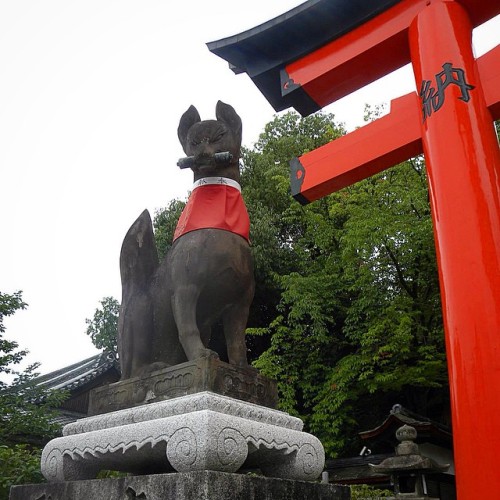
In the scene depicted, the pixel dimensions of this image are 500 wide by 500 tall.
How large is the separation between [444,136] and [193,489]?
2.74 metres

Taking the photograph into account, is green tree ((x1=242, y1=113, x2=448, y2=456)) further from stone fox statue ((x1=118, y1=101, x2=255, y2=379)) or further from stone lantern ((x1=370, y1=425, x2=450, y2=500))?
stone fox statue ((x1=118, y1=101, x2=255, y2=379))

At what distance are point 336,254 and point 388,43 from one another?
25.3ft

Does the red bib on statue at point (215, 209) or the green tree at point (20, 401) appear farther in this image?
the green tree at point (20, 401)

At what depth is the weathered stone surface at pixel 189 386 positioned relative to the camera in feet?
8.57

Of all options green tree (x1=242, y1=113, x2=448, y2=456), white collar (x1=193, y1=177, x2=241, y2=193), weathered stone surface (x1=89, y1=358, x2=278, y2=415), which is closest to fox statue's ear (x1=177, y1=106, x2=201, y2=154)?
white collar (x1=193, y1=177, x2=241, y2=193)

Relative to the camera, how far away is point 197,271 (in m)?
2.96

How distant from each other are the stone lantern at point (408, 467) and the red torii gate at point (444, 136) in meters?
5.62

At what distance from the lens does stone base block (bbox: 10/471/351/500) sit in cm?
208

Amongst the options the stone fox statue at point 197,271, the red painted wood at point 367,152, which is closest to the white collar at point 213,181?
the stone fox statue at point 197,271

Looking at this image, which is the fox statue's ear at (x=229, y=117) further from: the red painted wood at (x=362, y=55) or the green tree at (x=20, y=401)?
the green tree at (x=20, y=401)

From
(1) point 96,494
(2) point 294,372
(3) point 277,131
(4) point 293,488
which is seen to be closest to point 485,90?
(4) point 293,488

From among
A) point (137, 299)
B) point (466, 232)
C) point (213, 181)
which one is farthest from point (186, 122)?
point (466, 232)

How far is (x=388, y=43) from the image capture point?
444cm

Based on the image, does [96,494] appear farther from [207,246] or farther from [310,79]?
[310,79]
